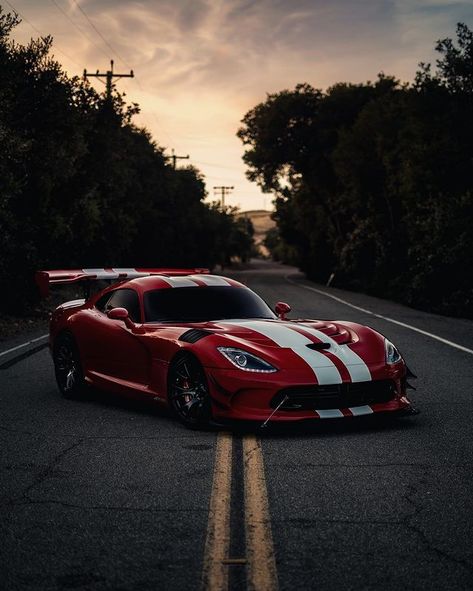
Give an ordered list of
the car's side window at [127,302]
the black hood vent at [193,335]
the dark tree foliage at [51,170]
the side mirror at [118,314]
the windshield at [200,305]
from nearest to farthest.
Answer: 1. the black hood vent at [193,335]
2. the side mirror at [118,314]
3. the windshield at [200,305]
4. the car's side window at [127,302]
5. the dark tree foliage at [51,170]

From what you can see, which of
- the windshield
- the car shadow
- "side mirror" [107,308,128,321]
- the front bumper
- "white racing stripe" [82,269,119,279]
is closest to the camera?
the front bumper

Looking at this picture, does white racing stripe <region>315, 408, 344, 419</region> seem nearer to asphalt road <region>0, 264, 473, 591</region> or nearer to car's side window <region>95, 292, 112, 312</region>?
asphalt road <region>0, 264, 473, 591</region>

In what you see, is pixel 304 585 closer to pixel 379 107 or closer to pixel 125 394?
pixel 125 394

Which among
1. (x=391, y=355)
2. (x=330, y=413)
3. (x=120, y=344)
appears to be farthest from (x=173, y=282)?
(x=330, y=413)

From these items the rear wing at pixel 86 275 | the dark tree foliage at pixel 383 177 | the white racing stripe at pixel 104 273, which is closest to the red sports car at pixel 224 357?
the rear wing at pixel 86 275

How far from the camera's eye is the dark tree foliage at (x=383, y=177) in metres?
27.9

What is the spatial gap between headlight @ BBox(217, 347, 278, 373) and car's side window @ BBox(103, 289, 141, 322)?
159 cm

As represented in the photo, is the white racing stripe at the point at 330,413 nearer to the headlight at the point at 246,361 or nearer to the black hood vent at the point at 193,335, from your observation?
the headlight at the point at 246,361

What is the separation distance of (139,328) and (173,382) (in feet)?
2.96

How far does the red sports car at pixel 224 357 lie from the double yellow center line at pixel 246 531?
2.44ft

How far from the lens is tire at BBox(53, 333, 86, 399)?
945 cm

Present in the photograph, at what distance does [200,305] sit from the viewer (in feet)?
28.2

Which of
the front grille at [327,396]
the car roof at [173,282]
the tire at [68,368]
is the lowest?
the tire at [68,368]

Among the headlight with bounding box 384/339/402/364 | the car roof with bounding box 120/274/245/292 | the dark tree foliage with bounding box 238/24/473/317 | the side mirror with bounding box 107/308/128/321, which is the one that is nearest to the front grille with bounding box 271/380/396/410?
the headlight with bounding box 384/339/402/364
